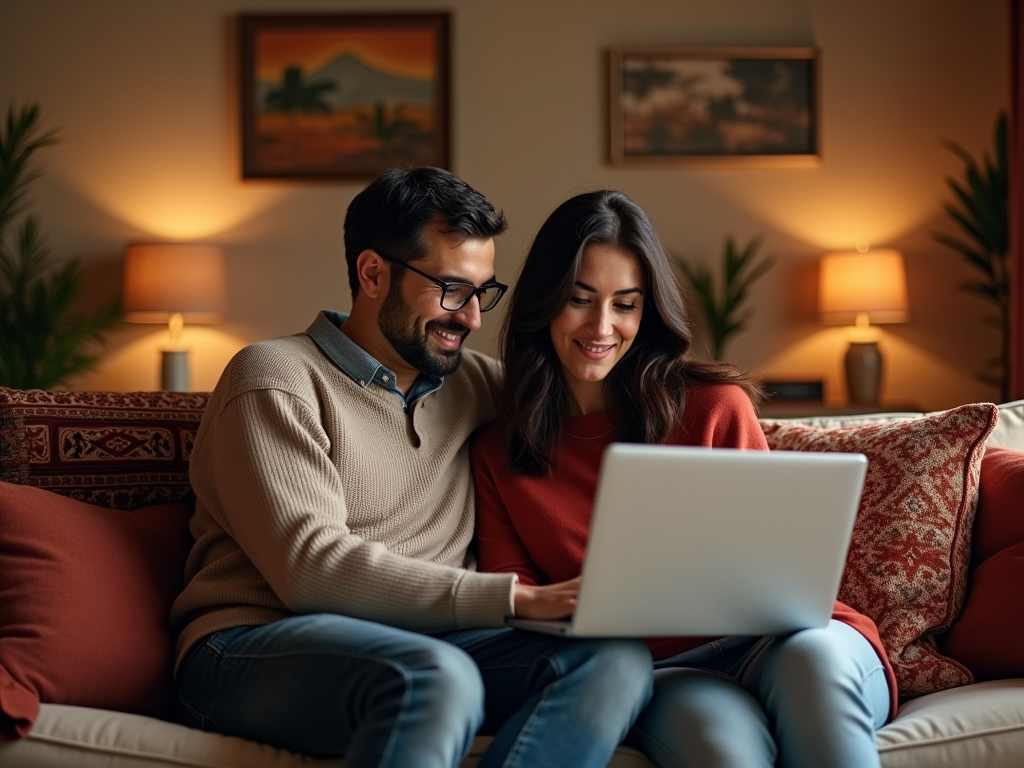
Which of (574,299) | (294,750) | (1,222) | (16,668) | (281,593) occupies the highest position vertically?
(1,222)

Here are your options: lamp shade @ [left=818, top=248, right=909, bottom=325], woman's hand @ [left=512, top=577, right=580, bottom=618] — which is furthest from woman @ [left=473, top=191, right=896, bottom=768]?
lamp shade @ [left=818, top=248, right=909, bottom=325]

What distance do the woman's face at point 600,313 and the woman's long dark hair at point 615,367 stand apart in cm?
2

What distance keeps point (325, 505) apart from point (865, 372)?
3.09 m

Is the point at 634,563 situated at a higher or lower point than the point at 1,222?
lower

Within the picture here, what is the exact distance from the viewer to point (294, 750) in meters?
1.52

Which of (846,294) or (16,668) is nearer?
(16,668)

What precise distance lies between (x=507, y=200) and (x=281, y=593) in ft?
10.2

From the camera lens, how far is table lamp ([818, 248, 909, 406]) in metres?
4.13

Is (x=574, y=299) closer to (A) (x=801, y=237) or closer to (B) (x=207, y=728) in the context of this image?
(B) (x=207, y=728)

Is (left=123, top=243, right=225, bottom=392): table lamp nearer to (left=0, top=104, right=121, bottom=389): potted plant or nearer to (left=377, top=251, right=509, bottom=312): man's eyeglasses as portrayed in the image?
(left=0, top=104, right=121, bottom=389): potted plant

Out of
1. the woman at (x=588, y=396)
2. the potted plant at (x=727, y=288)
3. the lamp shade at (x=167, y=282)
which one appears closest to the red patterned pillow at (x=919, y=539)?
the woman at (x=588, y=396)

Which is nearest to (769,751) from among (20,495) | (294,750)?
(294,750)

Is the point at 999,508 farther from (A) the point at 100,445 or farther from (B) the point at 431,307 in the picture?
(A) the point at 100,445

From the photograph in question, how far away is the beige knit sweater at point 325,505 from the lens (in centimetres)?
152
